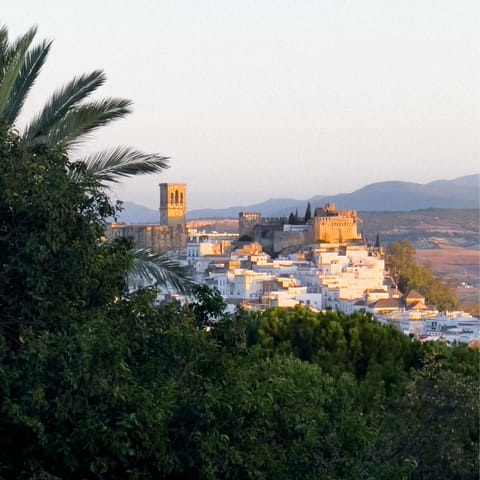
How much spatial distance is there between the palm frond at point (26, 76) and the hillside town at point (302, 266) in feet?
163

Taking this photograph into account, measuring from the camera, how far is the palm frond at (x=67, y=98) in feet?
27.0

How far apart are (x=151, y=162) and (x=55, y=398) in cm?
386

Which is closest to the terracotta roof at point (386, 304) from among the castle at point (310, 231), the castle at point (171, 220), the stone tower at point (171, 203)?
the castle at point (310, 231)

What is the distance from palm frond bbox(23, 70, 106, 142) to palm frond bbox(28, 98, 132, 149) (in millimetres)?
51

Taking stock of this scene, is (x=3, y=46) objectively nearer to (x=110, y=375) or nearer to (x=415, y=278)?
(x=110, y=375)

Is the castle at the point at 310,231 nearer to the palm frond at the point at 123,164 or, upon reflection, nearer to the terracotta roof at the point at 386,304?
the terracotta roof at the point at 386,304

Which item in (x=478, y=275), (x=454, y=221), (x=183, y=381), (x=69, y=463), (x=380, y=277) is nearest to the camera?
(x=69, y=463)

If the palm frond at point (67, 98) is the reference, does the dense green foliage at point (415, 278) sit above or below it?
below

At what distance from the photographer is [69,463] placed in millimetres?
4715

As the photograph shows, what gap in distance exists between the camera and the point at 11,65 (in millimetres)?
7848

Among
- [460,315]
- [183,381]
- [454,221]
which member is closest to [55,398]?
[183,381]

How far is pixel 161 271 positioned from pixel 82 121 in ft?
3.62

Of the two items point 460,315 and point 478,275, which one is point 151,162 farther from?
point 478,275

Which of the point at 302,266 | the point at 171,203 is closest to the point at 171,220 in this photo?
the point at 171,203
